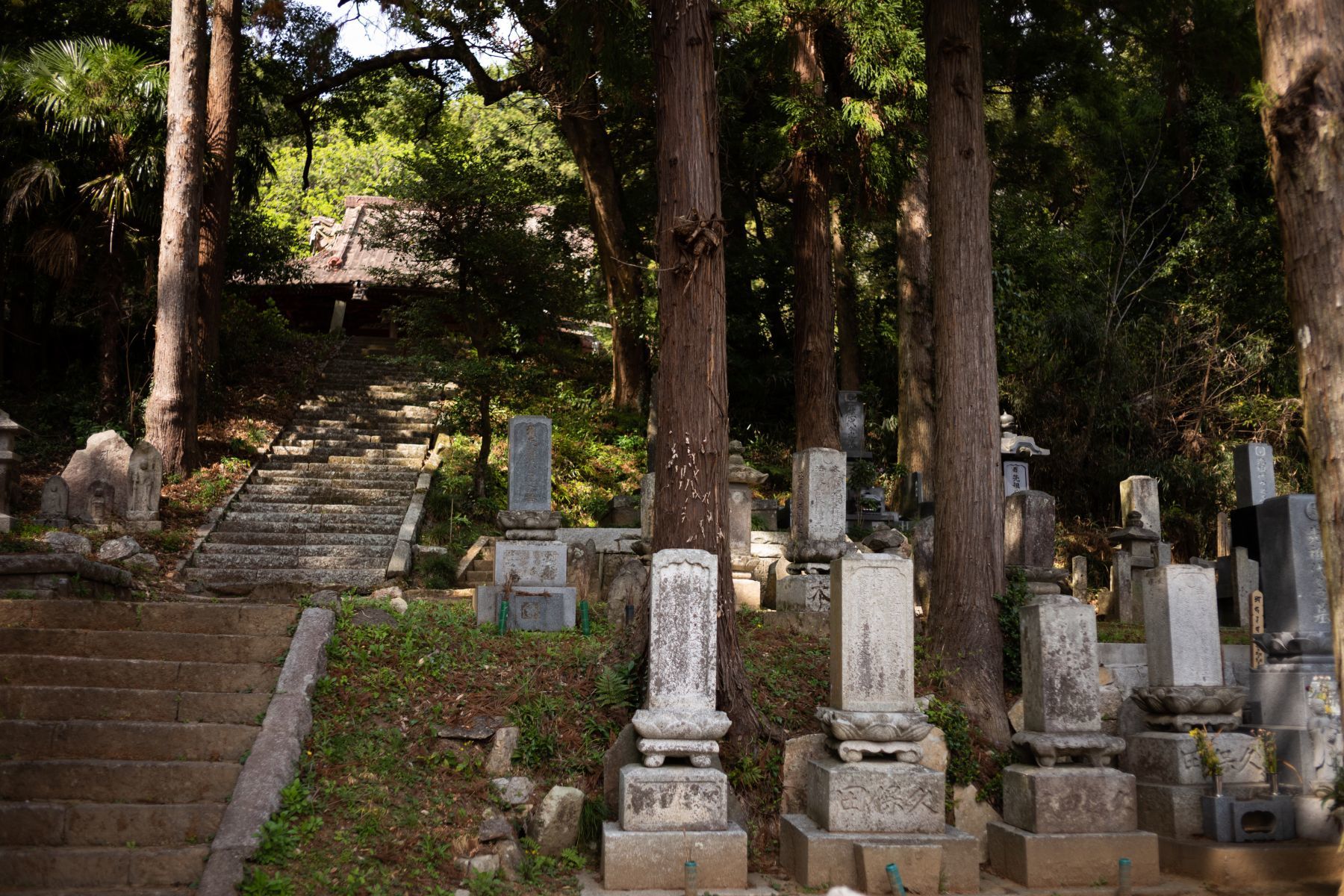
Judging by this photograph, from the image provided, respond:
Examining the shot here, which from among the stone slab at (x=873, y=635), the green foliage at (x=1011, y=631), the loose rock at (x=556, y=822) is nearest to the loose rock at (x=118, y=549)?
the loose rock at (x=556, y=822)

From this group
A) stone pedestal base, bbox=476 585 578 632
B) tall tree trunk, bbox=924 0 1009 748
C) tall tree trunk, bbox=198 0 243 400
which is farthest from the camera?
tall tree trunk, bbox=198 0 243 400

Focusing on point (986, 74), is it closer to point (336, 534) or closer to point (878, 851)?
point (336, 534)

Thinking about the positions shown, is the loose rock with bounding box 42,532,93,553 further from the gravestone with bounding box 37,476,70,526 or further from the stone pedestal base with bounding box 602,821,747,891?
the stone pedestal base with bounding box 602,821,747,891

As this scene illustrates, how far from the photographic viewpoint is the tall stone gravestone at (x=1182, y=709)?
23.9 ft

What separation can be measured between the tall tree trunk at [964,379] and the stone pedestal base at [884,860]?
2.01m

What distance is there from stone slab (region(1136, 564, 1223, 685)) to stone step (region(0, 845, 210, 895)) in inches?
254

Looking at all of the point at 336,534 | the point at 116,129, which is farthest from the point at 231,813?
the point at 116,129

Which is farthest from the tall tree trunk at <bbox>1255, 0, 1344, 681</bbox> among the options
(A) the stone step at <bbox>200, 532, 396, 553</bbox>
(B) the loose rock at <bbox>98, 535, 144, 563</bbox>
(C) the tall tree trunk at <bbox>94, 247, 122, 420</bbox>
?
(C) the tall tree trunk at <bbox>94, 247, 122, 420</bbox>

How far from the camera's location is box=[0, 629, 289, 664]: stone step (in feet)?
25.3

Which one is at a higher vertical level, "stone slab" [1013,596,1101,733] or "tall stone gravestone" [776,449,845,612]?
"tall stone gravestone" [776,449,845,612]

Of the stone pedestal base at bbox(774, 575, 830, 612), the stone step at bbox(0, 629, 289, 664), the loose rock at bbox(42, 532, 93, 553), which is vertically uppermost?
the loose rock at bbox(42, 532, 93, 553)

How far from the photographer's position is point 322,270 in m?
27.2

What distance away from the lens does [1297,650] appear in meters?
8.08

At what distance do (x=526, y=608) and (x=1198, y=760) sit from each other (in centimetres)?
573
